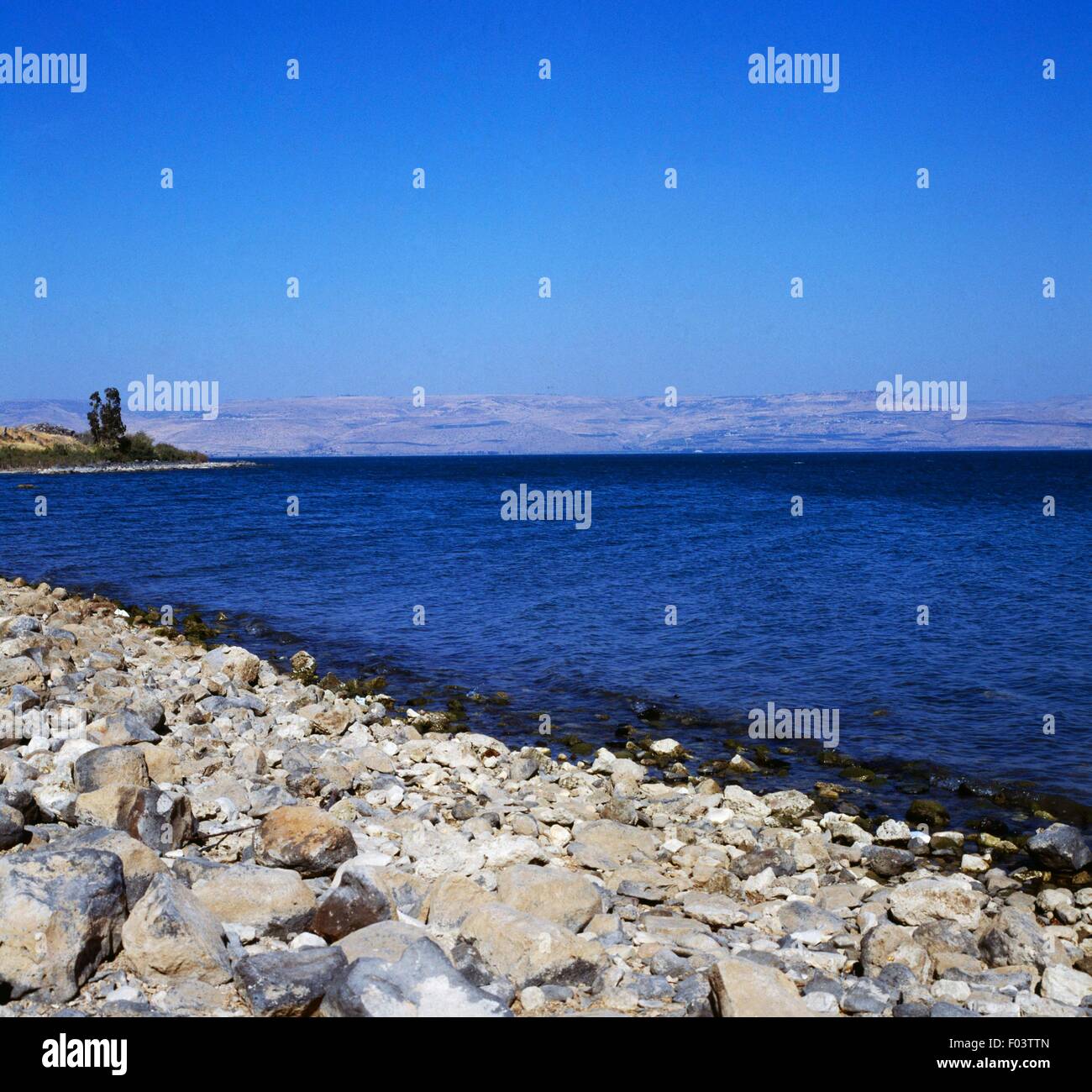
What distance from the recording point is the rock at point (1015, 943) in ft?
24.6

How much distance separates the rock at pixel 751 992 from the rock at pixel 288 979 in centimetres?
220

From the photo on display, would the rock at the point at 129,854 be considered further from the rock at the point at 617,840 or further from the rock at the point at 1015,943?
the rock at the point at 1015,943

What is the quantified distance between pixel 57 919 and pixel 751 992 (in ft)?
13.5

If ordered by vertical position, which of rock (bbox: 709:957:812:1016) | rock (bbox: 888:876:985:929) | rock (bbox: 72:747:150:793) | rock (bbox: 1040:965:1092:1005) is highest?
rock (bbox: 72:747:150:793)

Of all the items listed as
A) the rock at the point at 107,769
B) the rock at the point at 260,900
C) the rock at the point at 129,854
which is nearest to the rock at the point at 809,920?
the rock at the point at 260,900

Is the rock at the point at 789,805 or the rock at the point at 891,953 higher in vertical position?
the rock at the point at 891,953

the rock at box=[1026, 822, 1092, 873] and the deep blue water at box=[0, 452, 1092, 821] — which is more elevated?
the deep blue water at box=[0, 452, 1092, 821]

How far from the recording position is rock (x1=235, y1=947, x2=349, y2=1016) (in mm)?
5574

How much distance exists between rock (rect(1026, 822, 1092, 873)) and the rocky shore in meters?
0.02

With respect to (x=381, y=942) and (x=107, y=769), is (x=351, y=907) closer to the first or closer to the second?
(x=381, y=942)

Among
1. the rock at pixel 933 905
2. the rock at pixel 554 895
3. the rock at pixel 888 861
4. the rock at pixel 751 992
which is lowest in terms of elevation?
the rock at pixel 888 861

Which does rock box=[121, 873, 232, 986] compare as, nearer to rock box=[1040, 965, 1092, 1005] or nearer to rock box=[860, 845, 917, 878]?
rock box=[1040, 965, 1092, 1005]

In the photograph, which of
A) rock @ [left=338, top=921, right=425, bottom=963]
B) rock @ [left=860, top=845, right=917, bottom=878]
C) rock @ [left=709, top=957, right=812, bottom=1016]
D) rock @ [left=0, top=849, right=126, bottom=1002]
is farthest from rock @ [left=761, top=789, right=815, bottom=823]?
rock @ [left=0, top=849, right=126, bottom=1002]

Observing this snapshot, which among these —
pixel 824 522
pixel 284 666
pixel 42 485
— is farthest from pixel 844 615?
pixel 42 485
